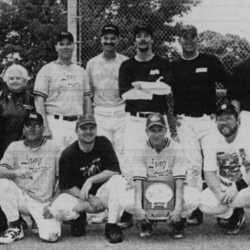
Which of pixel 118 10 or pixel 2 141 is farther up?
pixel 118 10

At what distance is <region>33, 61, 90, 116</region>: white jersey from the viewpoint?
568cm

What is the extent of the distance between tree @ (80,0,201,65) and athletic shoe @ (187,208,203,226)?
275 cm

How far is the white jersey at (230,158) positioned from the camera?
201 inches

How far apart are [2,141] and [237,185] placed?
6.98 ft

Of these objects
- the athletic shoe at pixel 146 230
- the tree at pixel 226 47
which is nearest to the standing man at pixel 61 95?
the athletic shoe at pixel 146 230

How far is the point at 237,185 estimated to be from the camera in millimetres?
5062

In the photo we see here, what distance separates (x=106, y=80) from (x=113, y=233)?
5.43 ft

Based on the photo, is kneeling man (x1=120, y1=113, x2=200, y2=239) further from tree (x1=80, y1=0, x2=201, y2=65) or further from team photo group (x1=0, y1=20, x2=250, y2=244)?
tree (x1=80, y1=0, x2=201, y2=65)

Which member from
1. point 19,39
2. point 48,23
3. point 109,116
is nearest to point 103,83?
point 109,116

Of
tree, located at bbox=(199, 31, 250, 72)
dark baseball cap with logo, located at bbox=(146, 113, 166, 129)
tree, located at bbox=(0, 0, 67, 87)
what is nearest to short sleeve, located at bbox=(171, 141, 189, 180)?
dark baseball cap with logo, located at bbox=(146, 113, 166, 129)

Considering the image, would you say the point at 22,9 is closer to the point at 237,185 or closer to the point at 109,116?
the point at 109,116

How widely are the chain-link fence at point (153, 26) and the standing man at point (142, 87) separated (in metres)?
1.78

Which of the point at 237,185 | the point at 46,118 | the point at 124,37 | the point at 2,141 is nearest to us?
the point at 237,185

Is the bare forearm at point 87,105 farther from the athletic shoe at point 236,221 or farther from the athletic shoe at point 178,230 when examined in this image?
the athletic shoe at point 236,221
